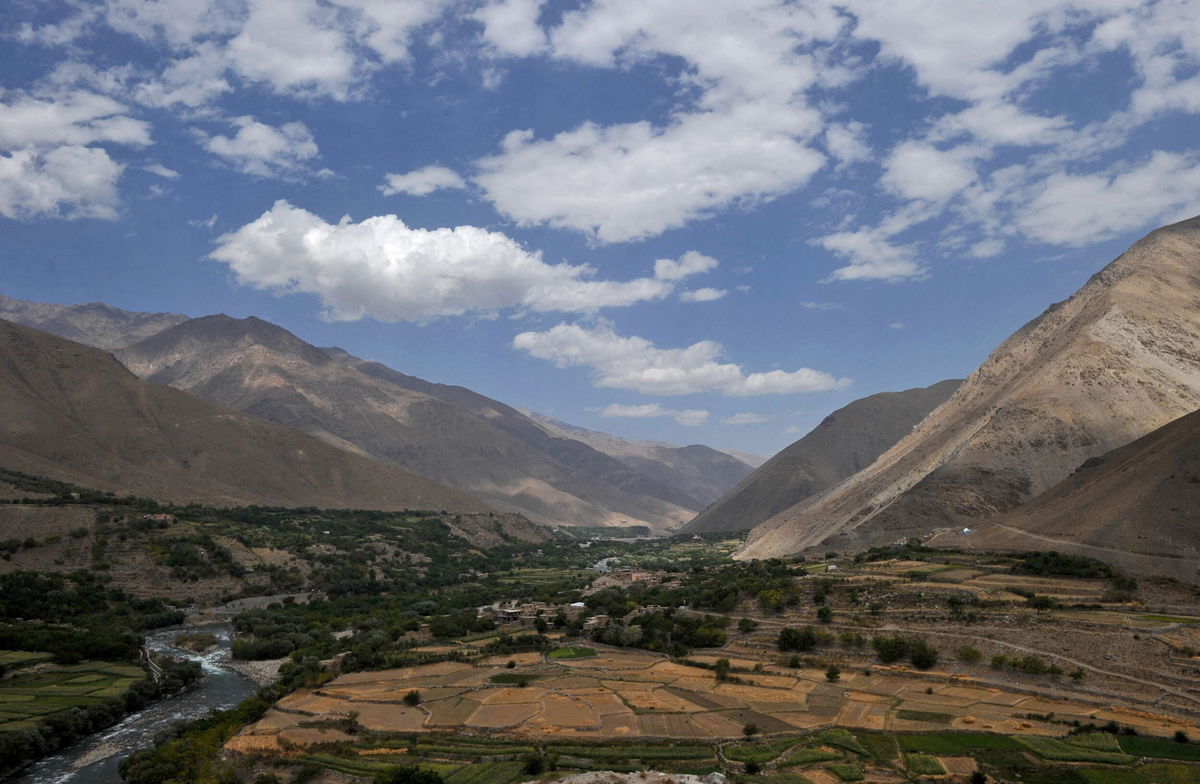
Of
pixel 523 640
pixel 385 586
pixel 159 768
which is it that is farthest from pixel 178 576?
pixel 159 768

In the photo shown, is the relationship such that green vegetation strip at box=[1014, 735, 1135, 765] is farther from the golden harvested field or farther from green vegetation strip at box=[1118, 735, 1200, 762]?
the golden harvested field

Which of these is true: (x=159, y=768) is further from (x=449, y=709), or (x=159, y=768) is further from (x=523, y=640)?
(x=523, y=640)

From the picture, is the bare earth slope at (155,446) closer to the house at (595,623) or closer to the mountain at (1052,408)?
the mountain at (1052,408)

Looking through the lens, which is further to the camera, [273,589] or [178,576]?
[273,589]

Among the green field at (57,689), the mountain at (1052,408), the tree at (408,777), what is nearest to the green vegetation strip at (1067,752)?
the tree at (408,777)

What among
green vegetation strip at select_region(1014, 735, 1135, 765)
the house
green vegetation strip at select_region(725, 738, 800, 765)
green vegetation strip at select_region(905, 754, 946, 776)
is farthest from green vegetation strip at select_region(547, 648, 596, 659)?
green vegetation strip at select_region(1014, 735, 1135, 765)

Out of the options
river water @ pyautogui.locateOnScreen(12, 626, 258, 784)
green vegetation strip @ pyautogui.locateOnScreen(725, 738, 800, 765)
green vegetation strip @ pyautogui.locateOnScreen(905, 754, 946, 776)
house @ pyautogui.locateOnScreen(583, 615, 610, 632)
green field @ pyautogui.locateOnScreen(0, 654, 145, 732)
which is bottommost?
river water @ pyautogui.locateOnScreen(12, 626, 258, 784)

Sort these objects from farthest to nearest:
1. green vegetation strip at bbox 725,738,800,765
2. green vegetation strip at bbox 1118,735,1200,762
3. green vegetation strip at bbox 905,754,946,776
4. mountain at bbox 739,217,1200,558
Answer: mountain at bbox 739,217,1200,558 < green vegetation strip at bbox 725,738,800,765 < green vegetation strip at bbox 1118,735,1200,762 < green vegetation strip at bbox 905,754,946,776
